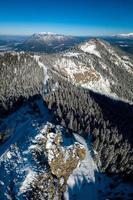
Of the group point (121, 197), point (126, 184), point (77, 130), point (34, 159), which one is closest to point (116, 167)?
point (126, 184)

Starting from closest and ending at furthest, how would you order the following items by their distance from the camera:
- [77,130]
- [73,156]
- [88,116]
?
[73,156] → [77,130] → [88,116]

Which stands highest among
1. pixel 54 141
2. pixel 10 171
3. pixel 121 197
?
pixel 54 141

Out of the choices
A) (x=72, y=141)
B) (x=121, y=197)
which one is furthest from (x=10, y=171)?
(x=121, y=197)

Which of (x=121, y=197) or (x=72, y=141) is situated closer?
(x=121, y=197)

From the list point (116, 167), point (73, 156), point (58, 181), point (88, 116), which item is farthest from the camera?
point (88, 116)

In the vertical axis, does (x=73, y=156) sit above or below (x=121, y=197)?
above

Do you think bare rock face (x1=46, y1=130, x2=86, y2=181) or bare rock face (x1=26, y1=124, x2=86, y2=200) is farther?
bare rock face (x1=46, y1=130, x2=86, y2=181)

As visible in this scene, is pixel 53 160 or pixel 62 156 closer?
pixel 53 160

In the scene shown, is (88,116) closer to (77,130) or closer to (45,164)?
(77,130)

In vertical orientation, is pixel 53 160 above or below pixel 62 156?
below

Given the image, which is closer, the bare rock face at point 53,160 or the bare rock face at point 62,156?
the bare rock face at point 53,160
